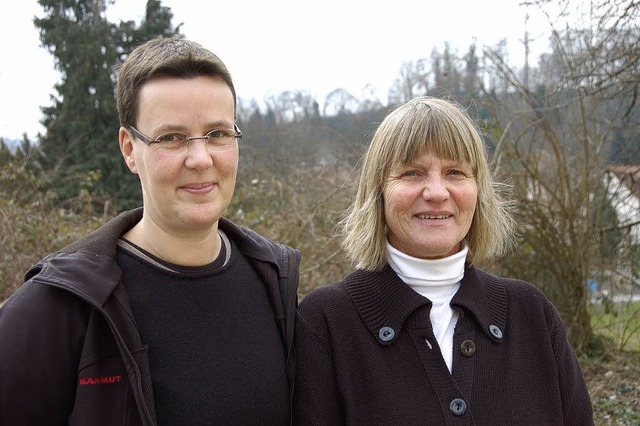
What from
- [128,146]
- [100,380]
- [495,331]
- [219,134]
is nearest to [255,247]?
[219,134]

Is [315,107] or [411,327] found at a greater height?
[315,107]

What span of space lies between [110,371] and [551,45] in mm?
5604

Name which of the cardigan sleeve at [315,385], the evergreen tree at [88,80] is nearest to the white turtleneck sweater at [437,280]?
the cardigan sleeve at [315,385]

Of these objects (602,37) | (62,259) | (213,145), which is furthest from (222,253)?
(602,37)

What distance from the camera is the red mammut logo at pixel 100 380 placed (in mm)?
1828

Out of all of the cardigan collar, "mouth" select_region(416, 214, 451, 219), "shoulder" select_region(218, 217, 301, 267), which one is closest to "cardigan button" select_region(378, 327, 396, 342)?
the cardigan collar

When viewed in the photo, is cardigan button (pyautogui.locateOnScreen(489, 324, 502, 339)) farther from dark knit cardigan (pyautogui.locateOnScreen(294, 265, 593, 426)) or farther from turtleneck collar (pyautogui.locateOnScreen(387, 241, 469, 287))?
turtleneck collar (pyautogui.locateOnScreen(387, 241, 469, 287))

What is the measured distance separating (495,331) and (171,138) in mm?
1308

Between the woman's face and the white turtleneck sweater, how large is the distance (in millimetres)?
45

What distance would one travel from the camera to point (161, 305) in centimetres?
207

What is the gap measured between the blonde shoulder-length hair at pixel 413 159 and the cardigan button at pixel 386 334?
0.27 metres

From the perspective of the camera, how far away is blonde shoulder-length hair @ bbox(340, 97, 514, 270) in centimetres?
223

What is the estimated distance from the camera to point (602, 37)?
5.71 m

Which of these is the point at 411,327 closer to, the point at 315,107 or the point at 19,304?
the point at 19,304
